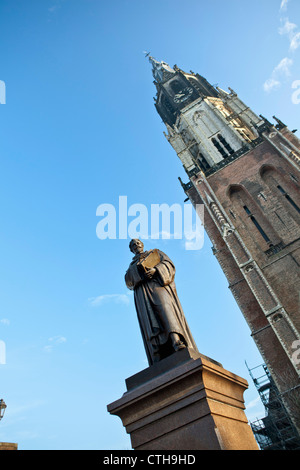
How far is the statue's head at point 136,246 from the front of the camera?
510cm

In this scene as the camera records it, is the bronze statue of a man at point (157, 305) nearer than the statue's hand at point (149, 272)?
Yes

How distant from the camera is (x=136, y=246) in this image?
5.13 metres

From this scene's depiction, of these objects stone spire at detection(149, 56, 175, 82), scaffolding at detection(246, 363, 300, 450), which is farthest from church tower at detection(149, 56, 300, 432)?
stone spire at detection(149, 56, 175, 82)

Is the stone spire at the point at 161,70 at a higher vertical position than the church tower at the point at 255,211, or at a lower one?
higher

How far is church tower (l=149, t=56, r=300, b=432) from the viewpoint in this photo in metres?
16.6

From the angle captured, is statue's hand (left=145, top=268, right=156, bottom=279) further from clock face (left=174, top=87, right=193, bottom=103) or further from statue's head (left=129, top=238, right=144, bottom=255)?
clock face (left=174, top=87, right=193, bottom=103)

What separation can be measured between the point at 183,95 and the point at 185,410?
126ft

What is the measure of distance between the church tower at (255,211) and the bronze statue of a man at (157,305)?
13.4 metres

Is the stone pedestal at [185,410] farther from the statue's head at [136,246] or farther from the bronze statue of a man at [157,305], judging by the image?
the statue's head at [136,246]

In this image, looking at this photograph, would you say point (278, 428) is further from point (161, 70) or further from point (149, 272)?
point (161, 70)

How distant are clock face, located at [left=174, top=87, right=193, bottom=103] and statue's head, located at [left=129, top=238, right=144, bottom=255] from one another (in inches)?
1335

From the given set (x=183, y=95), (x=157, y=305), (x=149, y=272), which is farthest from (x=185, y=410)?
(x=183, y=95)

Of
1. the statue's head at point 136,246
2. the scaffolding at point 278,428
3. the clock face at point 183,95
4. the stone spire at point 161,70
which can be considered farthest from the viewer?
the stone spire at point 161,70

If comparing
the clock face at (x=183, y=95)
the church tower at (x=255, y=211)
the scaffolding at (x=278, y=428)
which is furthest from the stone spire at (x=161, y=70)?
the scaffolding at (x=278, y=428)
